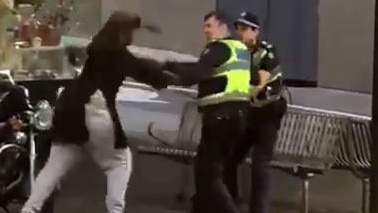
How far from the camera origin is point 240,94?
7.12 metres

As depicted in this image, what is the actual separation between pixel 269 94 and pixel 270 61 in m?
0.21

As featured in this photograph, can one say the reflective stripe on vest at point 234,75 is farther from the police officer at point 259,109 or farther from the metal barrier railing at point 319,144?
the metal barrier railing at point 319,144

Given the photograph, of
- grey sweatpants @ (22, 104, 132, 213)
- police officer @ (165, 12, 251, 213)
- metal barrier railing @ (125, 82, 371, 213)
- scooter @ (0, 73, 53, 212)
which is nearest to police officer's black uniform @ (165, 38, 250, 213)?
police officer @ (165, 12, 251, 213)

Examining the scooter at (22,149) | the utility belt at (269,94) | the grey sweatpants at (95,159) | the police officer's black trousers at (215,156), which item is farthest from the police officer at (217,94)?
the scooter at (22,149)

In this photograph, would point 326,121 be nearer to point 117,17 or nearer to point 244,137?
point 244,137

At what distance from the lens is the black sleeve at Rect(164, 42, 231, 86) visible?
23.0 feet

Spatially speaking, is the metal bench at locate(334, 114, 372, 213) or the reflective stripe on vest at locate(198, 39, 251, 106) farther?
the metal bench at locate(334, 114, 372, 213)

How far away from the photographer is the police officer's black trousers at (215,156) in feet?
23.5

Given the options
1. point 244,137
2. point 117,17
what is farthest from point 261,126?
point 117,17

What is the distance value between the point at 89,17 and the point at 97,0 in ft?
0.42

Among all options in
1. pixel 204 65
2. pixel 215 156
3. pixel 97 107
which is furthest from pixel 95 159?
pixel 204 65

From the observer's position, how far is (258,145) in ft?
24.4

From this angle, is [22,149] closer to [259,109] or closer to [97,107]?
[97,107]

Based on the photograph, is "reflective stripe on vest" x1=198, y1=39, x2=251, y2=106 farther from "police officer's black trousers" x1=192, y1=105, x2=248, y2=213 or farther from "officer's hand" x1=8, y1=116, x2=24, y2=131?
"officer's hand" x1=8, y1=116, x2=24, y2=131
